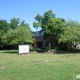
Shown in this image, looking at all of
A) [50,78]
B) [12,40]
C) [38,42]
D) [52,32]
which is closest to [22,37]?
[12,40]

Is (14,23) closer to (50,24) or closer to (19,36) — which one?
(50,24)

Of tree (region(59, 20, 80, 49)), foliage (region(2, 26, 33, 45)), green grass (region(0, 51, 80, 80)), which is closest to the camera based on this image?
green grass (region(0, 51, 80, 80))

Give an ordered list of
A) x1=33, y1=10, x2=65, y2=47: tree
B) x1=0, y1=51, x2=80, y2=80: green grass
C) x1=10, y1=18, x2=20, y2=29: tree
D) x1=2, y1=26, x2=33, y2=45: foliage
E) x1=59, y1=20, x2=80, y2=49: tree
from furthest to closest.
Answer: x1=10, y1=18, x2=20, y2=29: tree, x1=33, y1=10, x2=65, y2=47: tree, x1=2, y1=26, x2=33, y2=45: foliage, x1=59, y1=20, x2=80, y2=49: tree, x1=0, y1=51, x2=80, y2=80: green grass

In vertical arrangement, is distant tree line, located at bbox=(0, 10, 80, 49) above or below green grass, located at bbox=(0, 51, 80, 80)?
above

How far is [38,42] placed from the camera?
158ft

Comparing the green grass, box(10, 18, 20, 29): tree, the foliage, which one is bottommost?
the green grass

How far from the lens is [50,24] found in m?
31.7

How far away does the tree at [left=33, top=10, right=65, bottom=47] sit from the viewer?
30.8m

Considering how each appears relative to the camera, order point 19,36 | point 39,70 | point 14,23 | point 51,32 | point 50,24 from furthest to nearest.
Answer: point 14,23
point 51,32
point 50,24
point 19,36
point 39,70

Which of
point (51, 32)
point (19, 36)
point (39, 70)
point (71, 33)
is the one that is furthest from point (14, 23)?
point (39, 70)

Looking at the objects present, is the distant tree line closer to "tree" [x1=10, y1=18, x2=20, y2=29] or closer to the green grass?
the green grass

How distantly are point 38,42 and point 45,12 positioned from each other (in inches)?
577

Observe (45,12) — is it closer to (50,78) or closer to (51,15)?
(51,15)

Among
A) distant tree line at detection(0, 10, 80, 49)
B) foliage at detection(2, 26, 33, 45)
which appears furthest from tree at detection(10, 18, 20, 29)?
foliage at detection(2, 26, 33, 45)
